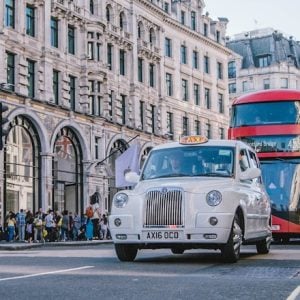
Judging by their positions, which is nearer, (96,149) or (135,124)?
(96,149)

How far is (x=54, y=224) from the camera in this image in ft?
117

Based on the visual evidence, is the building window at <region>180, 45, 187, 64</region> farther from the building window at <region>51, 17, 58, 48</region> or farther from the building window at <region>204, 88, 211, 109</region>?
the building window at <region>51, 17, 58, 48</region>

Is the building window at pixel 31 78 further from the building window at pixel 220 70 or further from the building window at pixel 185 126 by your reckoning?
the building window at pixel 220 70

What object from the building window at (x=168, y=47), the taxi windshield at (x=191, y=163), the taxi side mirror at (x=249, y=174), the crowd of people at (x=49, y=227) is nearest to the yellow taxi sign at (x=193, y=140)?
the taxi windshield at (x=191, y=163)

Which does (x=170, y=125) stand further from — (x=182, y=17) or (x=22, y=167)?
(x=22, y=167)

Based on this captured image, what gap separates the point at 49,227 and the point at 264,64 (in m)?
62.2

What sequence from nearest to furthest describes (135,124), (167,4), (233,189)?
(233,189)
(135,124)
(167,4)

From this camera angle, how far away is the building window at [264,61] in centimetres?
9300

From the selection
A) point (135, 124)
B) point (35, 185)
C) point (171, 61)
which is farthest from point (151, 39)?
point (35, 185)

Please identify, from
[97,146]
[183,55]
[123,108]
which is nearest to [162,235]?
[97,146]

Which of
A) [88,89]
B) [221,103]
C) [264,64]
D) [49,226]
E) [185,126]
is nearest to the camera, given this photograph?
[49,226]

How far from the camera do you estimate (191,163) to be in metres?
14.1

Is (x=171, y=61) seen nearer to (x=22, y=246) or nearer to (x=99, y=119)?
(x=99, y=119)

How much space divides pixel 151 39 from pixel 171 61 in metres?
2.85
